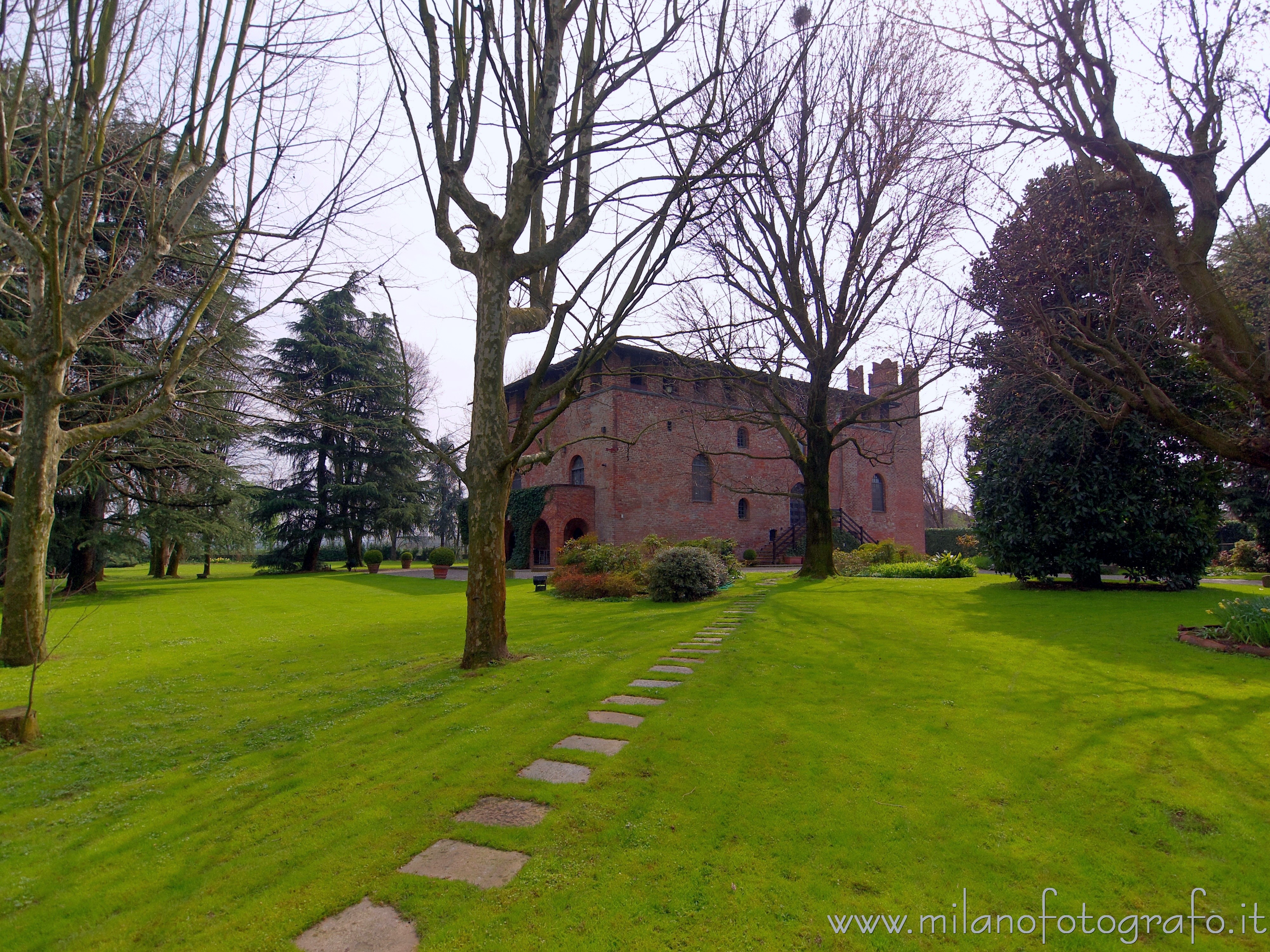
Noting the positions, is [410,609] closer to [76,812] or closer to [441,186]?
[441,186]

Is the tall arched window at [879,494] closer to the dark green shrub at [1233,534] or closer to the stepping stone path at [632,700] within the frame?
the dark green shrub at [1233,534]

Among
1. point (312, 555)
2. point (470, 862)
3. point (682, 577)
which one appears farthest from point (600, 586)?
point (312, 555)

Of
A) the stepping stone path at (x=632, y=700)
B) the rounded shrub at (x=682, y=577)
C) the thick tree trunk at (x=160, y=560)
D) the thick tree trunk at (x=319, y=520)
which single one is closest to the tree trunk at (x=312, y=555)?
the thick tree trunk at (x=319, y=520)

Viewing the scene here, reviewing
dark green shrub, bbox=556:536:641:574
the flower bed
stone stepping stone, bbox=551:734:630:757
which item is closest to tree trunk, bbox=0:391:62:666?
stone stepping stone, bbox=551:734:630:757

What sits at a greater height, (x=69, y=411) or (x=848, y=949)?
(x=69, y=411)

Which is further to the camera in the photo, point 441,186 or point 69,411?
point 69,411

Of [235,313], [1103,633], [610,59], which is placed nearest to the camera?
[610,59]

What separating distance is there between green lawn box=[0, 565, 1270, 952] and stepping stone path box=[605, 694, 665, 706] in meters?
0.12

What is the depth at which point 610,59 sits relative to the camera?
6.59 m

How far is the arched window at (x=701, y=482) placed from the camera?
2859 cm

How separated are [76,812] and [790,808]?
3771 mm

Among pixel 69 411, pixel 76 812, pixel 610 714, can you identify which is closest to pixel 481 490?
pixel 610 714

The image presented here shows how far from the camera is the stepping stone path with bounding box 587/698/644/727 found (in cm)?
460

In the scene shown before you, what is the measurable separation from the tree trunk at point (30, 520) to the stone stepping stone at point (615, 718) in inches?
270
